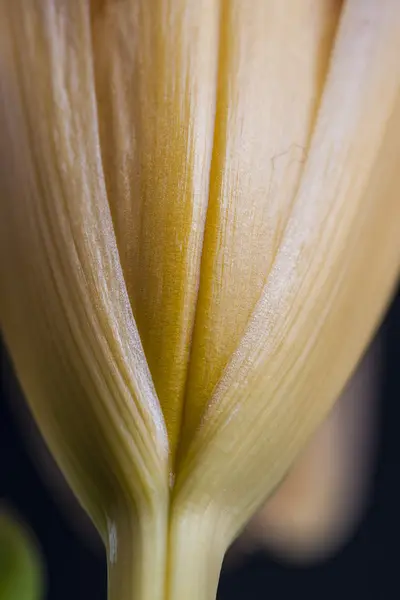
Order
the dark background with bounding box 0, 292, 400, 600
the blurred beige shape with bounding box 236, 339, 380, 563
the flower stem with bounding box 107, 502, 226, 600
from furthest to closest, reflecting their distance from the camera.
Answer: the dark background with bounding box 0, 292, 400, 600 < the blurred beige shape with bounding box 236, 339, 380, 563 < the flower stem with bounding box 107, 502, 226, 600

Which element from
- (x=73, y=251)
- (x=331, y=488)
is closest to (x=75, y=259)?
(x=73, y=251)

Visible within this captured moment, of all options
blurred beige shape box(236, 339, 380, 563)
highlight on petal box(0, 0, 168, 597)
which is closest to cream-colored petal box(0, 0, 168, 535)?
highlight on petal box(0, 0, 168, 597)

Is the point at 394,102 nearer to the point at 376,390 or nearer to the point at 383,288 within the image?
the point at 383,288

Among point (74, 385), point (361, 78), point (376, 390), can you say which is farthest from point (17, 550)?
point (376, 390)

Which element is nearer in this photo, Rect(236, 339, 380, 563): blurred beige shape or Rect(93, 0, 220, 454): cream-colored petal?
Rect(93, 0, 220, 454): cream-colored petal

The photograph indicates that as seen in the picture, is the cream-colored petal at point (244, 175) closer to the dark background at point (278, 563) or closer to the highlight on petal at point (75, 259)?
the highlight on petal at point (75, 259)

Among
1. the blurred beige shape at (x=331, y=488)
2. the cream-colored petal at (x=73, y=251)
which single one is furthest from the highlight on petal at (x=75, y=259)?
the blurred beige shape at (x=331, y=488)

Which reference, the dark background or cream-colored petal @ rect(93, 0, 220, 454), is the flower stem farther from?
the dark background
